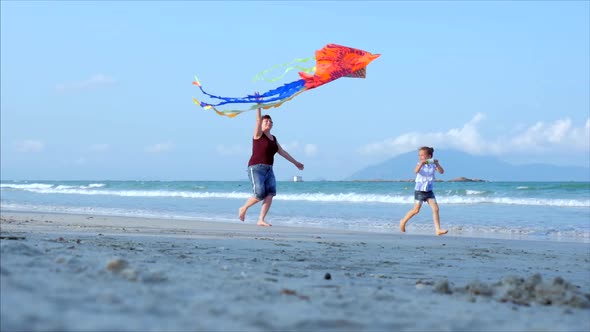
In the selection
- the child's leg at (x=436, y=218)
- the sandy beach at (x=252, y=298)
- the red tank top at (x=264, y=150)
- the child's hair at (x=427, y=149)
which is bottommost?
the sandy beach at (x=252, y=298)

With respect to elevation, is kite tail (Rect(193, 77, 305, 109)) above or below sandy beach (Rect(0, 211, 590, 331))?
above

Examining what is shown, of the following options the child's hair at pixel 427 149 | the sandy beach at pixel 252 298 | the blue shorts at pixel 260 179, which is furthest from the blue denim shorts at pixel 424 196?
the sandy beach at pixel 252 298

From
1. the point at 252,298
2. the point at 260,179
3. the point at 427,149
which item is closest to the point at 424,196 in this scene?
the point at 427,149

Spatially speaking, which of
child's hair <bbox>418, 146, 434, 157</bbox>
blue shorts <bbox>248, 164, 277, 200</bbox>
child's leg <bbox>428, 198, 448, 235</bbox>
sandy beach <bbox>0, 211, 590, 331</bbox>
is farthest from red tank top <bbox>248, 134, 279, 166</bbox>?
sandy beach <bbox>0, 211, 590, 331</bbox>

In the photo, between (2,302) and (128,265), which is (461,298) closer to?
(128,265)

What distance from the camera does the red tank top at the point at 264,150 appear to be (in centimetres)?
957

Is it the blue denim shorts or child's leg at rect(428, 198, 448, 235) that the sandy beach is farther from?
the blue denim shorts

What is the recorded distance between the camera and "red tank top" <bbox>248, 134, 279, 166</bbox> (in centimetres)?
957

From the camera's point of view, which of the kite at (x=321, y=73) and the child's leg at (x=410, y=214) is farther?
the child's leg at (x=410, y=214)

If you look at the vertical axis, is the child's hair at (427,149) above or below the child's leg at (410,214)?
above

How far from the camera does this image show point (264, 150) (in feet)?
31.6

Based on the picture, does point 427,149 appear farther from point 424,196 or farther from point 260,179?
point 260,179

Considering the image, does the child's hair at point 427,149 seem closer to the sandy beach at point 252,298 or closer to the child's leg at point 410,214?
the child's leg at point 410,214

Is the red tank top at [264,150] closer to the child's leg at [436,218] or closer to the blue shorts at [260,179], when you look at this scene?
the blue shorts at [260,179]
